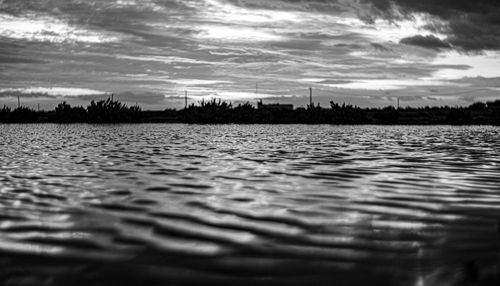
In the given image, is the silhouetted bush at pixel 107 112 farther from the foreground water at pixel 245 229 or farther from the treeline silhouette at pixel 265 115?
the foreground water at pixel 245 229

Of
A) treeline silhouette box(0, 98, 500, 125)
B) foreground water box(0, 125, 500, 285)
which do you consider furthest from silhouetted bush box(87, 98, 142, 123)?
foreground water box(0, 125, 500, 285)

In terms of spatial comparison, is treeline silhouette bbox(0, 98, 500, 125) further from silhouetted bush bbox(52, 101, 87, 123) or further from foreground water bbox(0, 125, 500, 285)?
foreground water bbox(0, 125, 500, 285)

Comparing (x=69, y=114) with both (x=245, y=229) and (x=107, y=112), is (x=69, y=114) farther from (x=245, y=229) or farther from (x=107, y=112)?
(x=245, y=229)

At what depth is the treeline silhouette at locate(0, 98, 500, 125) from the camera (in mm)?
128475

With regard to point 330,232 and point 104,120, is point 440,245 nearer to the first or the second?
point 330,232

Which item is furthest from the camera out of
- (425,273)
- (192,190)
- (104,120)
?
(104,120)

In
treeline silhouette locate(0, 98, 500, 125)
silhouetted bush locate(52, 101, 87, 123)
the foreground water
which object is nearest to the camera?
the foreground water

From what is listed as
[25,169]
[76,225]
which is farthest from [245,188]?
[25,169]

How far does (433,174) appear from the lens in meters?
13.4

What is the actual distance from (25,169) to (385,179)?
9.96 meters

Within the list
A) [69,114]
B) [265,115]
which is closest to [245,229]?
[265,115]

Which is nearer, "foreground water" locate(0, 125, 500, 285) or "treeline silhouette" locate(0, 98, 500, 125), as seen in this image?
"foreground water" locate(0, 125, 500, 285)

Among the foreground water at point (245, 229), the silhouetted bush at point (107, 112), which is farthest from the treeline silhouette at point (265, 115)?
the foreground water at point (245, 229)

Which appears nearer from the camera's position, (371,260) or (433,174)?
(371,260)
